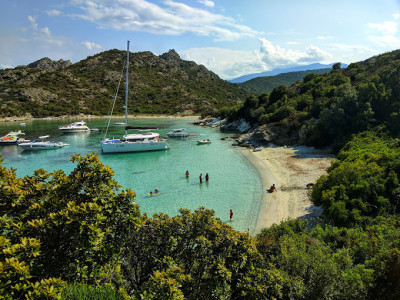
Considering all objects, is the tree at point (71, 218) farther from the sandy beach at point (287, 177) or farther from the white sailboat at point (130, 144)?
the white sailboat at point (130, 144)

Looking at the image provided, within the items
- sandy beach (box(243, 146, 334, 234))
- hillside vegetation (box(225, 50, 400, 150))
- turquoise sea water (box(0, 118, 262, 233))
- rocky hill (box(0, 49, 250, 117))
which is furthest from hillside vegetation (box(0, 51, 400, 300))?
rocky hill (box(0, 49, 250, 117))

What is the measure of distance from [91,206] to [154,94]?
417ft

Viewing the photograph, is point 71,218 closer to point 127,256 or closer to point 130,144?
point 127,256

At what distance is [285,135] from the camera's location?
151 ft

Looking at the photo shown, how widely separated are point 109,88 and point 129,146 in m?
93.0

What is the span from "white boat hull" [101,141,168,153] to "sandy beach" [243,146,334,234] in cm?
1537

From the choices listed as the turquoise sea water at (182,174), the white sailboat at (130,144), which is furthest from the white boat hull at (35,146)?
the white sailboat at (130,144)

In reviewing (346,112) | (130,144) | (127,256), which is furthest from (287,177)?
(130,144)

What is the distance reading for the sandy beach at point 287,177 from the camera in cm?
1891

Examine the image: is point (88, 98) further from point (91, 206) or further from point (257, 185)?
point (91, 206)

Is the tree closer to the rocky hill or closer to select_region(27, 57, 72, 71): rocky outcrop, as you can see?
the rocky hill

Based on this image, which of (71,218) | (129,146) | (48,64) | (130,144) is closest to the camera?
(71,218)

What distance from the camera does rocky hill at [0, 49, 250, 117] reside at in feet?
316

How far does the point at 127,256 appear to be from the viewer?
7.12 meters
